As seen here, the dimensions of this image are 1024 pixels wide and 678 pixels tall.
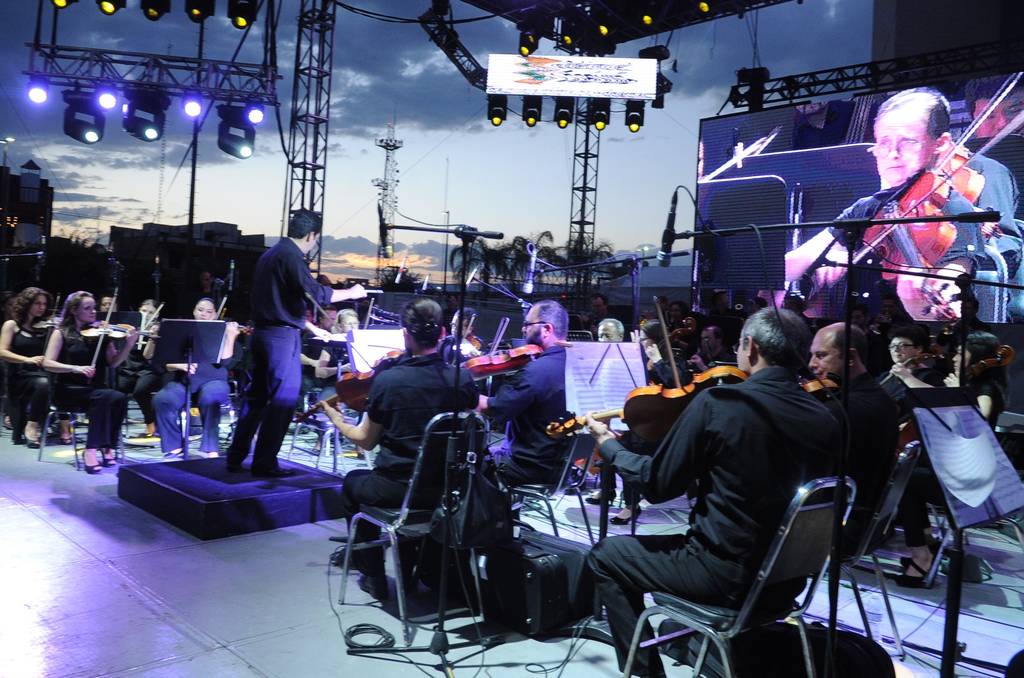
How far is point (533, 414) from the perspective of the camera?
417cm

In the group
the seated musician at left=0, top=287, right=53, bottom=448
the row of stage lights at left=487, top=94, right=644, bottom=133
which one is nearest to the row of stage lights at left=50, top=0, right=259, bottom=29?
the seated musician at left=0, top=287, right=53, bottom=448

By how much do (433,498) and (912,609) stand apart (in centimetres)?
249

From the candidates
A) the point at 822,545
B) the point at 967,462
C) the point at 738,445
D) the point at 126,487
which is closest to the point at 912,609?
the point at 967,462

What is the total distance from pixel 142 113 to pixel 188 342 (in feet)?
21.6

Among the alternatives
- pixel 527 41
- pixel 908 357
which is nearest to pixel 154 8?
pixel 527 41

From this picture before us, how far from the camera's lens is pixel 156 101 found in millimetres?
10508

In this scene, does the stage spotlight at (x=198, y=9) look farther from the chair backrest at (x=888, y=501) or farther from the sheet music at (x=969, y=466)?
the sheet music at (x=969, y=466)

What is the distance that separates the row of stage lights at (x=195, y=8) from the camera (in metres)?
8.70

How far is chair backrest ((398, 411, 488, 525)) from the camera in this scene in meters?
3.12

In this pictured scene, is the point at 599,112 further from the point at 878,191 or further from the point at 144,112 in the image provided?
the point at 144,112

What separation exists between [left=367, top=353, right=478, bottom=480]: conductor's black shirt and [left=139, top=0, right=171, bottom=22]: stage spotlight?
300 inches

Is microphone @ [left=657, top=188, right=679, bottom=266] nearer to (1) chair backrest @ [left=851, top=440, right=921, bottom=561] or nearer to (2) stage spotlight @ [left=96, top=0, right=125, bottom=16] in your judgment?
(1) chair backrest @ [left=851, top=440, right=921, bottom=561]

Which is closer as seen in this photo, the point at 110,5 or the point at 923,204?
the point at 110,5

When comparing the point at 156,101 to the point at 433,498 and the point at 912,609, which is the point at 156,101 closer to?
the point at 433,498
